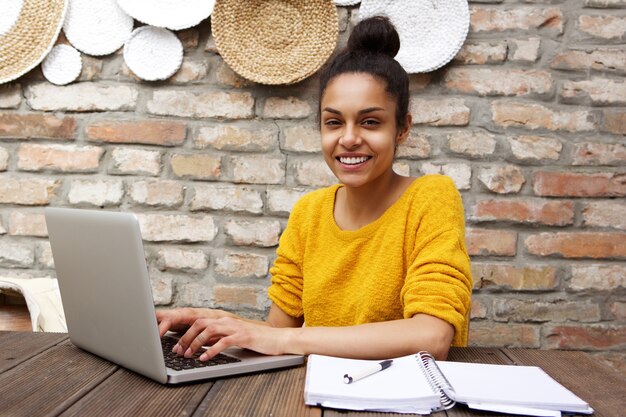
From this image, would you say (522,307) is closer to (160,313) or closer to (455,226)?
(455,226)

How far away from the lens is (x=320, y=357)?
95 centimetres

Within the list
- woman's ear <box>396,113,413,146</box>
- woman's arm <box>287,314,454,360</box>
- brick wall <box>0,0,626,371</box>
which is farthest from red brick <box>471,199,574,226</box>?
woman's arm <box>287,314,454,360</box>

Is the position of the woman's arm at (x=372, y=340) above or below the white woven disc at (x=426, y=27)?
below

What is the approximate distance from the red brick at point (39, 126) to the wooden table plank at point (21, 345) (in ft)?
3.12

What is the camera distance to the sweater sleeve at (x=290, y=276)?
1472 mm

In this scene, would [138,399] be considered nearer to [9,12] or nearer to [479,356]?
[479,356]

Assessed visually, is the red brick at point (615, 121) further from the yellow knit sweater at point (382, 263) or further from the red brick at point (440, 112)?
the yellow knit sweater at point (382, 263)

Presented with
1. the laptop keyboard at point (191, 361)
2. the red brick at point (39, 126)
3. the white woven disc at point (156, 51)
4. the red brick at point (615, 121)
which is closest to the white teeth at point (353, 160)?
the laptop keyboard at point (191, 361)

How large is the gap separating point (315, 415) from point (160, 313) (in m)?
0.47

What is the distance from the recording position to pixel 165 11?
194cm

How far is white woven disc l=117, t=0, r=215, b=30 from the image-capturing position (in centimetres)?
193

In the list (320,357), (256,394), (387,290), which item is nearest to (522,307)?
(387,290)

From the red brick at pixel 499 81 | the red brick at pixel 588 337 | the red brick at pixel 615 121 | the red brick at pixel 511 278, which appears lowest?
the red brick at pixel 588 337

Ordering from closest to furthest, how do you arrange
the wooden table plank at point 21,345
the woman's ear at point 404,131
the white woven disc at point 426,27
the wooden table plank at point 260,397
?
the wooden table plank at point 260,397 → the wooden table plank at point 21,345 → the woman's ear at point 404,131 → the white woven disc at point 426,27
